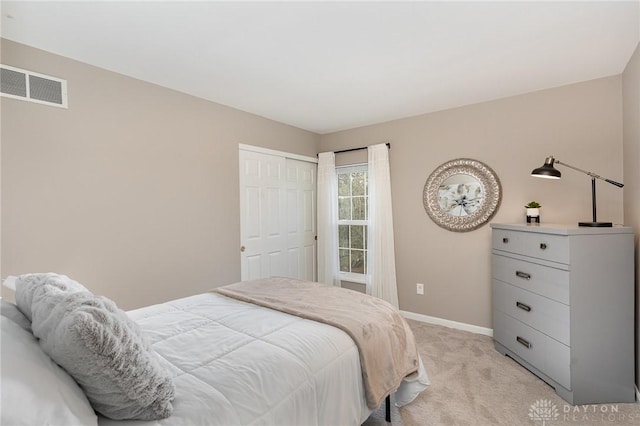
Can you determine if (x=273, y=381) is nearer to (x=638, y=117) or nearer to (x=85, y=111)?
(x=85, y=111)

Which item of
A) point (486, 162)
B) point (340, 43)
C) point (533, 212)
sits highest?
point (340, 43)

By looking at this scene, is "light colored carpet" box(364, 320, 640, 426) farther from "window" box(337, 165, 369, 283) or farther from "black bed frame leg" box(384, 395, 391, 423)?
"window" box(337, 165, 369, 283)

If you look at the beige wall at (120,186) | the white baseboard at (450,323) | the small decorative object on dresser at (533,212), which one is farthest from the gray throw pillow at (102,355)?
the white baseboard at (450,323)

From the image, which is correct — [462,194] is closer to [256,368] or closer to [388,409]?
[388,409]

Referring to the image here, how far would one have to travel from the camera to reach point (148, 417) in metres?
0.97

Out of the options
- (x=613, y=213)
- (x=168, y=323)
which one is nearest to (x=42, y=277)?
(x=168, y=323)

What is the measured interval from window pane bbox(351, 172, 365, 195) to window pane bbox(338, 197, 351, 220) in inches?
5.9

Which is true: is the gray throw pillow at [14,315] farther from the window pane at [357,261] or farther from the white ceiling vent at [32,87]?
the window pane at [357,261]

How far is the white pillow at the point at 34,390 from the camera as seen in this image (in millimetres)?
694

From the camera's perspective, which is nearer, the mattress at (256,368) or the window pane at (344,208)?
the mattress at (256,368)

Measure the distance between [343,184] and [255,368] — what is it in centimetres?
337

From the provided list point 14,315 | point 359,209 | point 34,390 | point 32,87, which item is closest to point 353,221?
point 359,209

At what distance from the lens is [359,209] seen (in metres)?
4.24

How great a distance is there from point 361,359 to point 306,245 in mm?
2847
